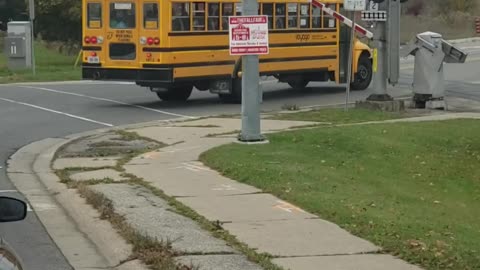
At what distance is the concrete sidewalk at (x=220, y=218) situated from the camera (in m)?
7.37

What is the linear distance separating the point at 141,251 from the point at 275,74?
16.0 m

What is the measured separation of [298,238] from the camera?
810cm

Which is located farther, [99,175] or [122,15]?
[122,15]

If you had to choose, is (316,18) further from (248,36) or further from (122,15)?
(248,36)

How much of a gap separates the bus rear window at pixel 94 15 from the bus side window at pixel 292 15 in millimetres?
4867

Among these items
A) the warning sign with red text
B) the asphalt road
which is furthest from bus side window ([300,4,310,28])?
the warning sign with red text

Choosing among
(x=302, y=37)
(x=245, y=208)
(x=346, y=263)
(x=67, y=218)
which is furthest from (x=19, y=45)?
(x=346, y=263)

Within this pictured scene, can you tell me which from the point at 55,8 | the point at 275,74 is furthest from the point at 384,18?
the point at 55,8

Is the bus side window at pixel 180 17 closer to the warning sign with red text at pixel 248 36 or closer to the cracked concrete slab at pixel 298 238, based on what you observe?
the warning sign with red text at pixel 248 36

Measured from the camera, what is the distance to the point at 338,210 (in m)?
9.24

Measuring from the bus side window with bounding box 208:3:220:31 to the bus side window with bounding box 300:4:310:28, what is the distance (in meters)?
2.93

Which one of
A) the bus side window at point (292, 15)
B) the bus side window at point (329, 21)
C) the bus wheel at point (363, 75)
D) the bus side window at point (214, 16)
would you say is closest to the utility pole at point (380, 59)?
the bus side window at point (292, 15)

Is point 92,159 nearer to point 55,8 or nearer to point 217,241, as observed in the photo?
point 217,241

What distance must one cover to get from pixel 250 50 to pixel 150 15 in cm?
753
